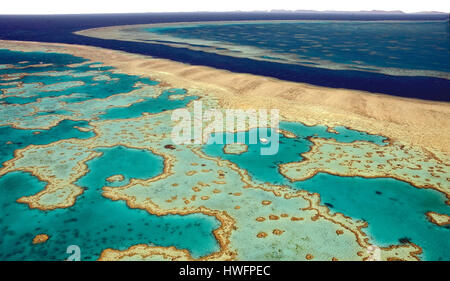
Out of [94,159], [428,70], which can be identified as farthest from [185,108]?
[428,70]

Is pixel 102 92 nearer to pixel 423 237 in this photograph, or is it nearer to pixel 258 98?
pixel 258 98

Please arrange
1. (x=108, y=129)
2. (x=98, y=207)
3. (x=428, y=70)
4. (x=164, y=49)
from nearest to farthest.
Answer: (x=98, y=207) → (x=108, y=129) → (x=428, y=70) → (x=164, y=49)

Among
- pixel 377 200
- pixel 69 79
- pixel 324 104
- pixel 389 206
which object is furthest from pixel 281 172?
pixel 69 79

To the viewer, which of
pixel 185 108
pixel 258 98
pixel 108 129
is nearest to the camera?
pixel 108 129

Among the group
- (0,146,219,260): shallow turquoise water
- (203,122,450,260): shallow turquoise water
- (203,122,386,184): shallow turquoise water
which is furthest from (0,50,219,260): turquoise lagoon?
(203,122,450,260): shallow turquoise water

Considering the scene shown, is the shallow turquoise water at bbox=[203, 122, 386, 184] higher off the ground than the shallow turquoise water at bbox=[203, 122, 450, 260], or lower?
higher
